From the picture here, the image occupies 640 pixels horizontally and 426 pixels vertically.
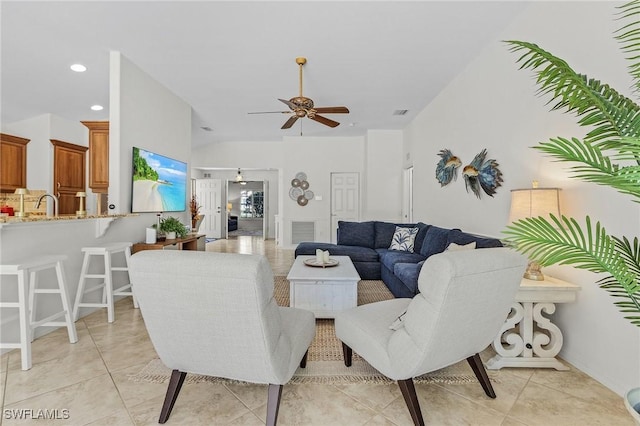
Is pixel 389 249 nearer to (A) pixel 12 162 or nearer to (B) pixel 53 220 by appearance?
(B) pixel 53 220

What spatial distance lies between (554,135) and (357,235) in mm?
3099

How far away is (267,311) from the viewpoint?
136 centimetres

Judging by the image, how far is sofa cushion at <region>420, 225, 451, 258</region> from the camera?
355 centimetres

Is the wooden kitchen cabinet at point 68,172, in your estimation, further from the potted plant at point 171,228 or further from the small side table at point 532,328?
the small side table at point 532,328

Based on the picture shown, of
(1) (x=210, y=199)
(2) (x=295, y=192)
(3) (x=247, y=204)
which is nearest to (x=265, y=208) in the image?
(1) (x=210, y=199)

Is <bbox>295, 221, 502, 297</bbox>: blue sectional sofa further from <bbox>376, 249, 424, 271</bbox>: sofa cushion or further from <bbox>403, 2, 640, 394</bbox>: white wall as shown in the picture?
<bbox>403, 2, 640, 394</bbox>: white wall

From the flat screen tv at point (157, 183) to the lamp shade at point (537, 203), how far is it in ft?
13.3

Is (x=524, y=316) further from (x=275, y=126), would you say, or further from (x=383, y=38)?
(x=275, y=126)

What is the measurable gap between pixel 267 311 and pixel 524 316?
1.87m

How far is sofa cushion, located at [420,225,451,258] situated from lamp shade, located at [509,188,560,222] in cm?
128

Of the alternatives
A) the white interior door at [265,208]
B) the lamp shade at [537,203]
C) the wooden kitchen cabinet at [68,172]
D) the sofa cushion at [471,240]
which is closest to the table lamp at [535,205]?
the lamp shade at [537,203]

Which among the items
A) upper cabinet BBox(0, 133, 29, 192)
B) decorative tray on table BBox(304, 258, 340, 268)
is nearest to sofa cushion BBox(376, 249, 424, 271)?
decorative tray on table BBox(304, 258, 340, 268)

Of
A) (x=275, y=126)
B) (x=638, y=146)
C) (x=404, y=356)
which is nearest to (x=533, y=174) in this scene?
(x=638, y=146)

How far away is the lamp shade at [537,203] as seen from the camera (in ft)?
6.88
